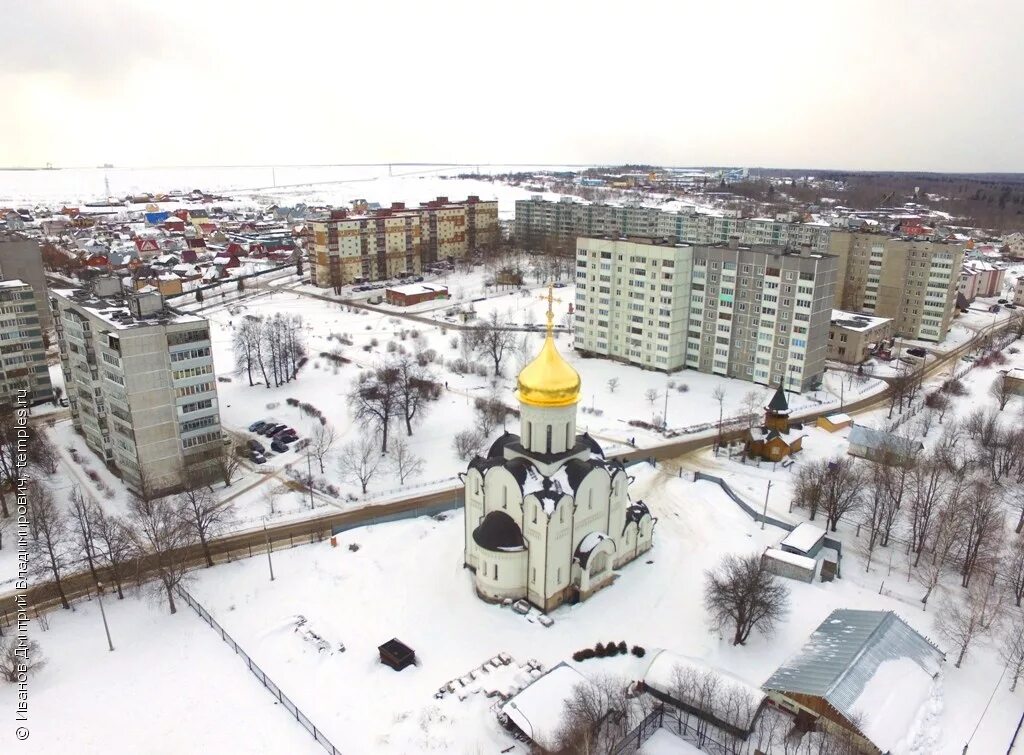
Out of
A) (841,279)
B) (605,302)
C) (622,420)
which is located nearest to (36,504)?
(622,420)

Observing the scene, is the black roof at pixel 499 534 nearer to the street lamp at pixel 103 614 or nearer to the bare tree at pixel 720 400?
the street lamp at pixel 103 614

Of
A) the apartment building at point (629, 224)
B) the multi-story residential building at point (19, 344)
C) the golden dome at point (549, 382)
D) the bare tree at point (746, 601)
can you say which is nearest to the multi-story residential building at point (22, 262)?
the multi-story residential building at point (19, 344)

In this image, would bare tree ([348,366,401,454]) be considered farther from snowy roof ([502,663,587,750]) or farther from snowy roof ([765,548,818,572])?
snowy roof ([765,548,818,572])

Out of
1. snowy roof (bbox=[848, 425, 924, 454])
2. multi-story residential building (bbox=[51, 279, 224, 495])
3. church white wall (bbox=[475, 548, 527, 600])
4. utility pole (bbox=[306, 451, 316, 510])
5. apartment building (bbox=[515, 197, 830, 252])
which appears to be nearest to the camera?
church white wall (bbox=[475, 548, 527, 600])

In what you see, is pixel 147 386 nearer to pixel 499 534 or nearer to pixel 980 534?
pixel 499 534

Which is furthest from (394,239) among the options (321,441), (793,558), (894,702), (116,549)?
(894,702)

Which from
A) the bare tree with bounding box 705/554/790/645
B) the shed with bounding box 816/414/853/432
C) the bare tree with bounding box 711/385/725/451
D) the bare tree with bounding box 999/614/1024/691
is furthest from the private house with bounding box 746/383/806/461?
the bare tree with bounding box 999/614/1024/691

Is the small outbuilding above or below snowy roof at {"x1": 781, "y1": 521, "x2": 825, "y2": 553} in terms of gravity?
above
